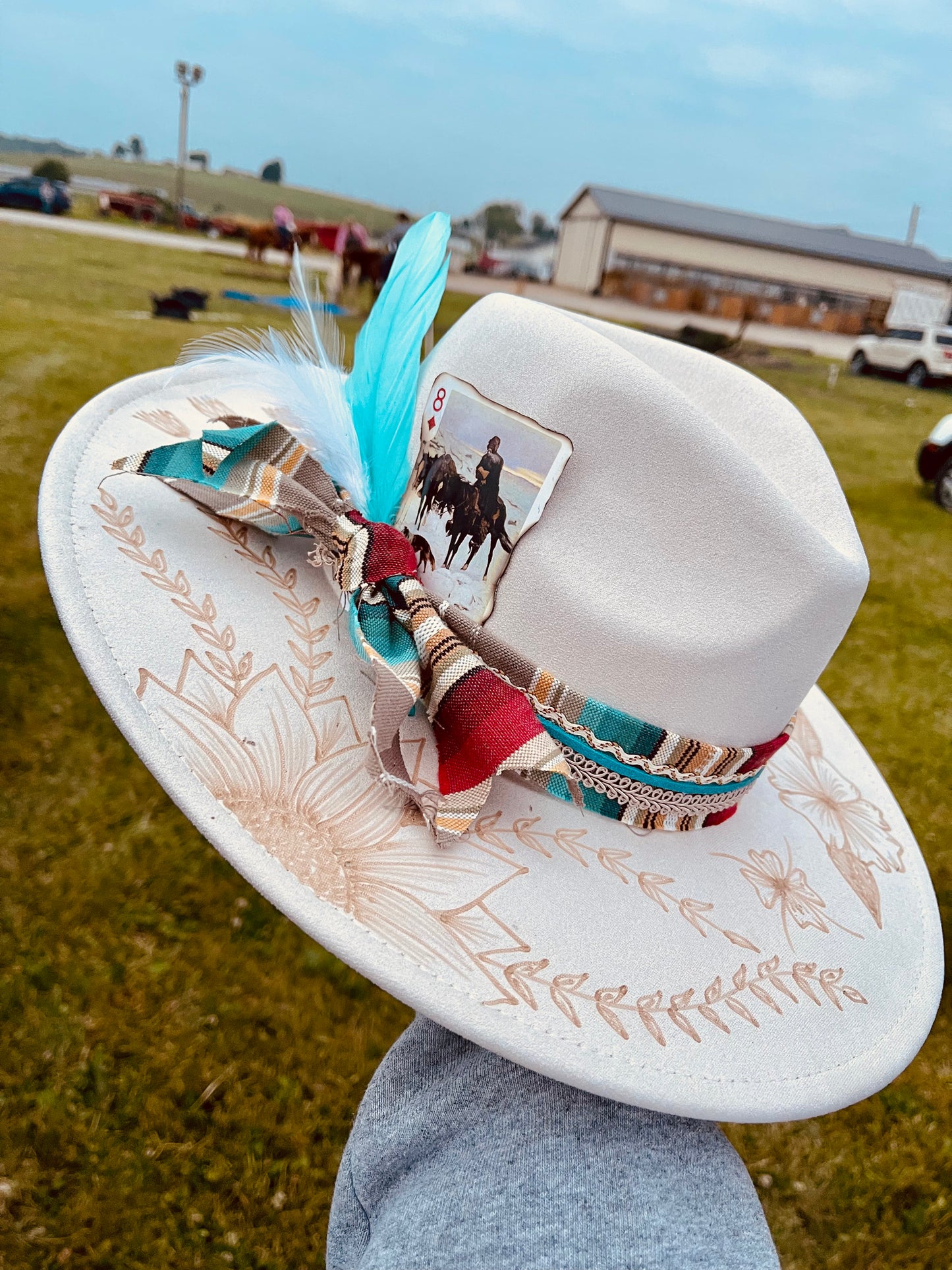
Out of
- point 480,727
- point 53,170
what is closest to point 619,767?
point 480,727

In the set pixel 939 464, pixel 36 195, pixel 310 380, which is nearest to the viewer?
pixel 310 380

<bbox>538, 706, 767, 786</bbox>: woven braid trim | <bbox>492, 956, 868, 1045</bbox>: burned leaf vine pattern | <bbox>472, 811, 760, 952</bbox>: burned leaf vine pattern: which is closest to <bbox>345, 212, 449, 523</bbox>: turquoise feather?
<bbox>538, 706, 767, 786</bbox>: woven braid trim

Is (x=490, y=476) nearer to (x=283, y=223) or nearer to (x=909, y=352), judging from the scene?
(x=283, y=223)

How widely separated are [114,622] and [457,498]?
0.47 meters

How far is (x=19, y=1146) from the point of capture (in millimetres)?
1907

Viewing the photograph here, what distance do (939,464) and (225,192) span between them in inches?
253

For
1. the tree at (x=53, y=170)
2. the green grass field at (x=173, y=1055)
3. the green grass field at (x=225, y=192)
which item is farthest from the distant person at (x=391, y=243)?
the tree at (x=53, y=170)

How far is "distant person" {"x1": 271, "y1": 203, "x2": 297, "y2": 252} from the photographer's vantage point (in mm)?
5445

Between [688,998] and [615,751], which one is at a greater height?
[615,751]

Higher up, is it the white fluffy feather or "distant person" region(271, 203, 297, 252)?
"distant person" region(271, 203, 297, 252)

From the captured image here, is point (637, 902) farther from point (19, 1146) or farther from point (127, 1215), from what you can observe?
point (19, 1146)

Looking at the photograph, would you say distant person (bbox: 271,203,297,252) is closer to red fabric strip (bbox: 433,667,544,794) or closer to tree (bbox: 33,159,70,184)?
tree (bbox: 33,159,70,184)

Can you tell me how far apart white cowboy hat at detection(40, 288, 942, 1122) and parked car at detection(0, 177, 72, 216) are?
417 centimetres

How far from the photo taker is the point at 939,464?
748cm
